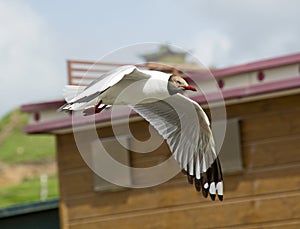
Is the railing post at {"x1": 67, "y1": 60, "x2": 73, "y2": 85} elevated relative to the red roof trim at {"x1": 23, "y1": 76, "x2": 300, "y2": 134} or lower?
elevated

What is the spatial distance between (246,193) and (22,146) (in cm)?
4690

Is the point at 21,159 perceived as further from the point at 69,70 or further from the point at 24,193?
the point at 69,70

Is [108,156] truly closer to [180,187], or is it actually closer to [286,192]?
[180,187]

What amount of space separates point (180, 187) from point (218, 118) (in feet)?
3.85

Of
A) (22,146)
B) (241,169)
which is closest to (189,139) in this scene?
(241,169)

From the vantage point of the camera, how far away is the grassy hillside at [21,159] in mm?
48719

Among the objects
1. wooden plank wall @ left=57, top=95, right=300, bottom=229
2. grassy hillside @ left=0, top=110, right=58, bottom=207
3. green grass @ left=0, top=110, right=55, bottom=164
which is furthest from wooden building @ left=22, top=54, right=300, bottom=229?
green grass @ left=0, top=110, right=55, bottom=164

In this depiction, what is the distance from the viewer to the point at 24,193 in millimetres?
45562

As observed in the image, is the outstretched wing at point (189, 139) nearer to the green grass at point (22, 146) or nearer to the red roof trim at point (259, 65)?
the red roof trim at point (259, 65)

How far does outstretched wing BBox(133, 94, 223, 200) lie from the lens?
1111 centimetres

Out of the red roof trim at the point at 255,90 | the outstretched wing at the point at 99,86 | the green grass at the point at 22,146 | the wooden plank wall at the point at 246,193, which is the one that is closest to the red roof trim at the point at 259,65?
the red roof trim at the point at 255,90

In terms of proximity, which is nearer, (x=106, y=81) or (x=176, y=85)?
(x=106, y=81)

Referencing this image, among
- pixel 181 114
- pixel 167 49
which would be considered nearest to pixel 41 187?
pixel 167 49

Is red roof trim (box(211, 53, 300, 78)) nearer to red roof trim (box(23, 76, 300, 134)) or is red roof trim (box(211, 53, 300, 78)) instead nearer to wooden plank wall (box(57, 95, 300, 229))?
red roof trim (box(23, 76, 300, 134))
